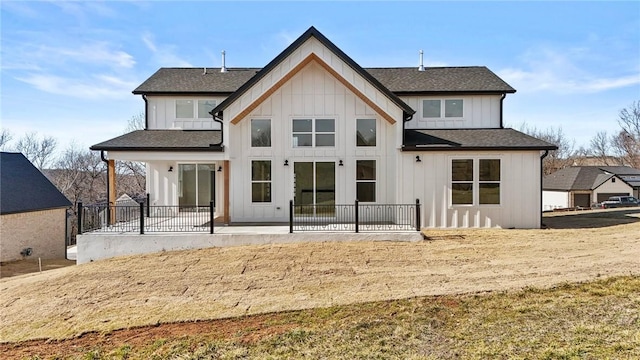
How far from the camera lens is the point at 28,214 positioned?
21.8m

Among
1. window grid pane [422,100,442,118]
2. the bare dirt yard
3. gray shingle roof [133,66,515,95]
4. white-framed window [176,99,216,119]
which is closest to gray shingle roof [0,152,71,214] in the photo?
gray shingle roof [133,66,515,95]

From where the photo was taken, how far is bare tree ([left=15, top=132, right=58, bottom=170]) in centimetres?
4859

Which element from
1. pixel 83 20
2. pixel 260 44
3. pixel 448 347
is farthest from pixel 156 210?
pixel 448 347

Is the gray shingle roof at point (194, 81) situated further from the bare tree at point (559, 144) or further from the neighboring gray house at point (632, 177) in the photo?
the bare tree at point (559, 144)

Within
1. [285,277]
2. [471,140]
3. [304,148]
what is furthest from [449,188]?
[285,277]

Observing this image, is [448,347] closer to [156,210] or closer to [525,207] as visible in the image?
[525,207]

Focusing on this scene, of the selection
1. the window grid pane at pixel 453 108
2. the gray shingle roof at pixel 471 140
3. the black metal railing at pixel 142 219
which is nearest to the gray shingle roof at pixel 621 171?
the gray shingle roof at pixel 471 140

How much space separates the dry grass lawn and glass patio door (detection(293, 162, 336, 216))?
319 centimetres

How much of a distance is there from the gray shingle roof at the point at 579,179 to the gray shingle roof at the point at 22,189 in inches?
2080

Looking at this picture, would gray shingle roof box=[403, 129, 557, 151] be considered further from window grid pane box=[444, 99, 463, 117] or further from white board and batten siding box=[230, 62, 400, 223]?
A: white board and batten siding box=[230, 62, 400, 223]

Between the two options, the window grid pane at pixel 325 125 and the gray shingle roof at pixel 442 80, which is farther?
the gray shingle roof at pixel 442 80

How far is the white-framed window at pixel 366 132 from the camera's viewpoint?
1490 cm

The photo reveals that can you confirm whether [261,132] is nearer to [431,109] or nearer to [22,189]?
[431,109]

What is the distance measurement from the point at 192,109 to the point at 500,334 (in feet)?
53.5
